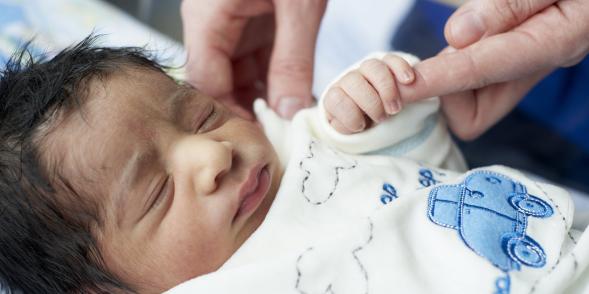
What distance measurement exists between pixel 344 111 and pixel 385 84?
0.08 m

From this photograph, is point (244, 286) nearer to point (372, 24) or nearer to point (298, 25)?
point (298, 25)

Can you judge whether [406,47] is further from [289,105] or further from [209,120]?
[209,120]

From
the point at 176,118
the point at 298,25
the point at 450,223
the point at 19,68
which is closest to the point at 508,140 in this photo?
the point at 298,25

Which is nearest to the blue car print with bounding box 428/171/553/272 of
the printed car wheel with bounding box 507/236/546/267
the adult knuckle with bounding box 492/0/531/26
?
the printed car wheel with bounding box 507/236/546/267

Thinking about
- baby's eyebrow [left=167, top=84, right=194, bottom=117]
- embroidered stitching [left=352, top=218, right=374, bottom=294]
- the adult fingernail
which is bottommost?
embroidered stitching [left=352, top=218, right=374, bottom=294]

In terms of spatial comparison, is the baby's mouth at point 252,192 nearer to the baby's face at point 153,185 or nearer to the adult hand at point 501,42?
the baby's face at point 153,185

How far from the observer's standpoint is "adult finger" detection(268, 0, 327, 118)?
1141 millimetres

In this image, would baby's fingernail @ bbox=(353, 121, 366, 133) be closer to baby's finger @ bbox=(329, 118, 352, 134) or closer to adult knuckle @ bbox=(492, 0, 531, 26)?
baby's finger @ bbox=(329, 118, 352, 134)

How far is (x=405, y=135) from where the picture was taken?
3.19 ft

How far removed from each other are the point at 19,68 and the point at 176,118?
28 cm

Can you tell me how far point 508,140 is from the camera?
5.18ft

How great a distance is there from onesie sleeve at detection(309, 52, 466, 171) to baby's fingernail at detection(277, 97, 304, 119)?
139mm

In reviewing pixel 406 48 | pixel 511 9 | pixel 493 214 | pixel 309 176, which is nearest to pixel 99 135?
pixel 309 176

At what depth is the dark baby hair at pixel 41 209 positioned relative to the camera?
775 mm
